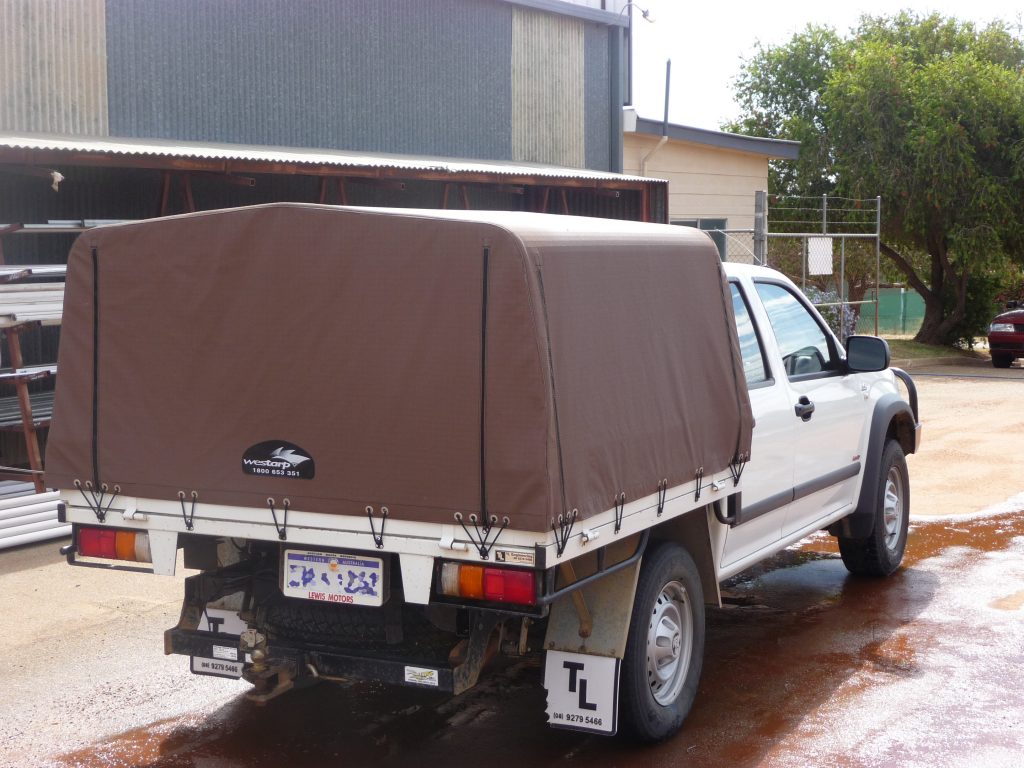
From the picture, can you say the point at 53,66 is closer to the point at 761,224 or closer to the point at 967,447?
the point at 761,224

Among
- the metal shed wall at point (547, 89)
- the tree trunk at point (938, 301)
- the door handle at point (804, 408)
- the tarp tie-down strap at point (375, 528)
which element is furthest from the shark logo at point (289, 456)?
the tree trunk at point (938, 301)

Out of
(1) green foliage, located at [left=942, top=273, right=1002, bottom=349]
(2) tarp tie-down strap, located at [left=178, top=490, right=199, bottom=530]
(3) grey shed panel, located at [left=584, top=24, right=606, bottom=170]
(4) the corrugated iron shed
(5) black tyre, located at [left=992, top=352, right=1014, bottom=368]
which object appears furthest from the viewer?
(1) green foliage, located at [left=942, top=273, right=1002, bottom=349]

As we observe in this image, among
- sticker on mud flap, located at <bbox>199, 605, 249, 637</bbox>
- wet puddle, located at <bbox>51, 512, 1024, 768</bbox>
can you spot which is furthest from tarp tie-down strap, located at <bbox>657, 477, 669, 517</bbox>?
sticker on mud flap, located at <bbox>199, 605, 249, 637</bbox>

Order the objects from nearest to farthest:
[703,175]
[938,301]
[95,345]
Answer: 1. [95,345]
2. [703,175]
3. [938,301]

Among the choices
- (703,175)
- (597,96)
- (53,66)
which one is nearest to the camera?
(53,66)

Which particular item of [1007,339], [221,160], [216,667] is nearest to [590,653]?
[216,667]

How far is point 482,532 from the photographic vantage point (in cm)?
419

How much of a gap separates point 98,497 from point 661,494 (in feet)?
7.16

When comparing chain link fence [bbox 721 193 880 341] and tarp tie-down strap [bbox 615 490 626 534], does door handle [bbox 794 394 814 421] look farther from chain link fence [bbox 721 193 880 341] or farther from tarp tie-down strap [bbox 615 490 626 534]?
chain link fence [bbox 721 193 880 341]

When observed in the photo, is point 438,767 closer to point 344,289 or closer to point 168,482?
point 168,482

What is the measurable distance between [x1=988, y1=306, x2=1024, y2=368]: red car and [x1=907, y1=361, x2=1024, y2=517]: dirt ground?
295 cm

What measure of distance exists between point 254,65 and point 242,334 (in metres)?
9.40

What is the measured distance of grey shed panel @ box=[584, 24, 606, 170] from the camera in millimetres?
17953

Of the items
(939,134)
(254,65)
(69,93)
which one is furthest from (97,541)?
(939,134)
